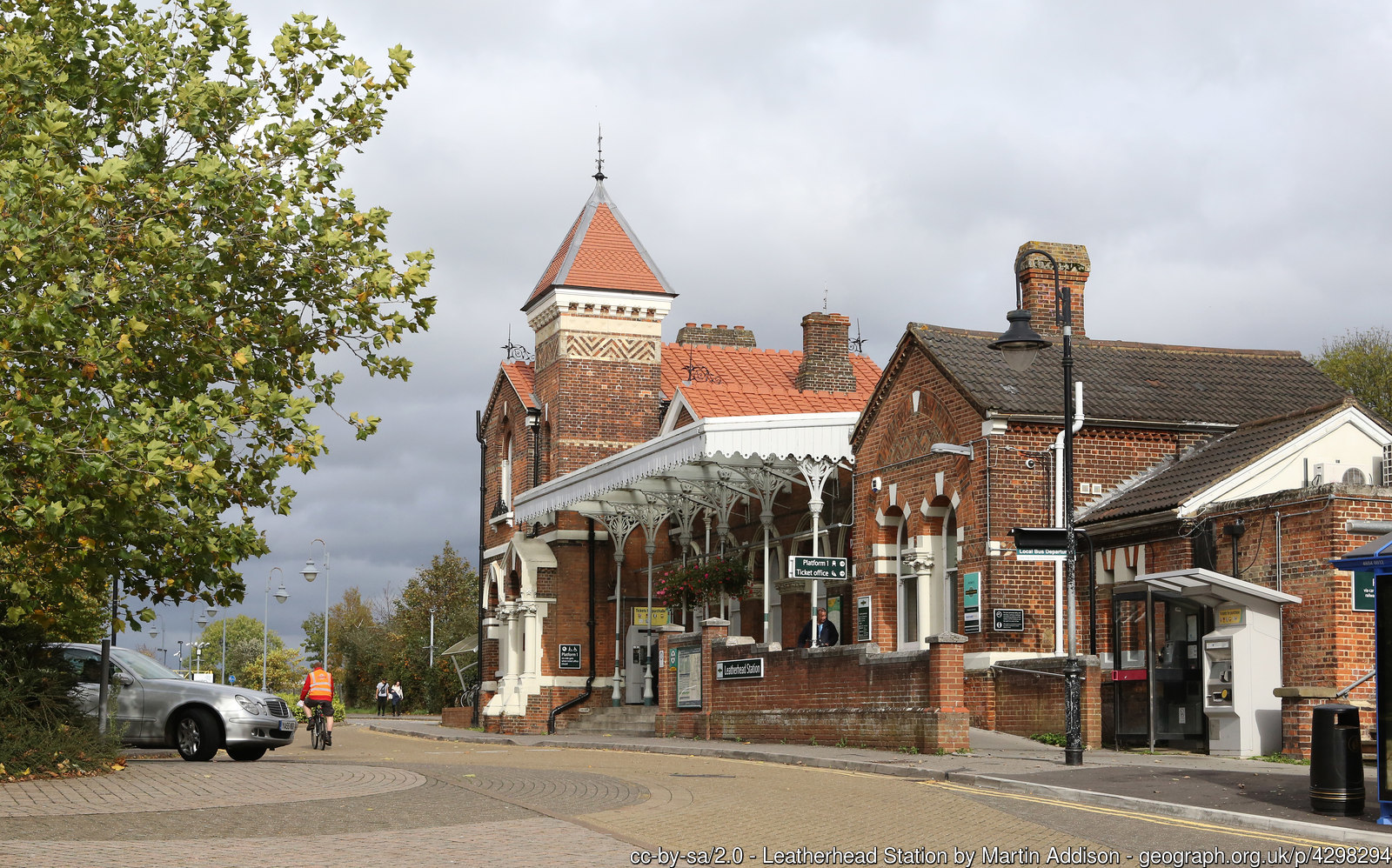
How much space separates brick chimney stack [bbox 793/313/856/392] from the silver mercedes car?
70.0 feet

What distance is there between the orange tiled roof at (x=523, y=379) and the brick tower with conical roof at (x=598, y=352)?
0.46m

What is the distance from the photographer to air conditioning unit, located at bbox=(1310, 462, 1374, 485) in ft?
74.2

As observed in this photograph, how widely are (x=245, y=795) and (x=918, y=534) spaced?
15.3 metres

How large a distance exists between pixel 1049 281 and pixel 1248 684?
1224 centimetres

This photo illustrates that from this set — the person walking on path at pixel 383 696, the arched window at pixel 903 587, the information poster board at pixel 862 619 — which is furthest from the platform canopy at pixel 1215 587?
the person walking on path at pixel 383 696

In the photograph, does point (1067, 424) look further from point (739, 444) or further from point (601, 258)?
point (601, 258)

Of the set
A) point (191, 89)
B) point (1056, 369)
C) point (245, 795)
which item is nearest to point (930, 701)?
point (1056, 369)

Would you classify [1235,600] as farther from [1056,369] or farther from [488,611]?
[488,611]

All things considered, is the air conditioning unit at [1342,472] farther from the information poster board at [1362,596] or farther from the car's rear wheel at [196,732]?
the car's rear wheel at [196,732]

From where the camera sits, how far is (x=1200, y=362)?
94.3 feet

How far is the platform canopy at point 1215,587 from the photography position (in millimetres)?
19562

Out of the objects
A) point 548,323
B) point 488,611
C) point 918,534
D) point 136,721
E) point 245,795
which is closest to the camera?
point 245,795

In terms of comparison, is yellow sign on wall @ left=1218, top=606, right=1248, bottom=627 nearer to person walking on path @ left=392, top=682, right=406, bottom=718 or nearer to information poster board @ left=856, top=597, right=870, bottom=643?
information poster board @ left=856, top=597, right=870, bottom=643

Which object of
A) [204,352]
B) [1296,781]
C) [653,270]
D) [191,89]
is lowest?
[1296,781]
